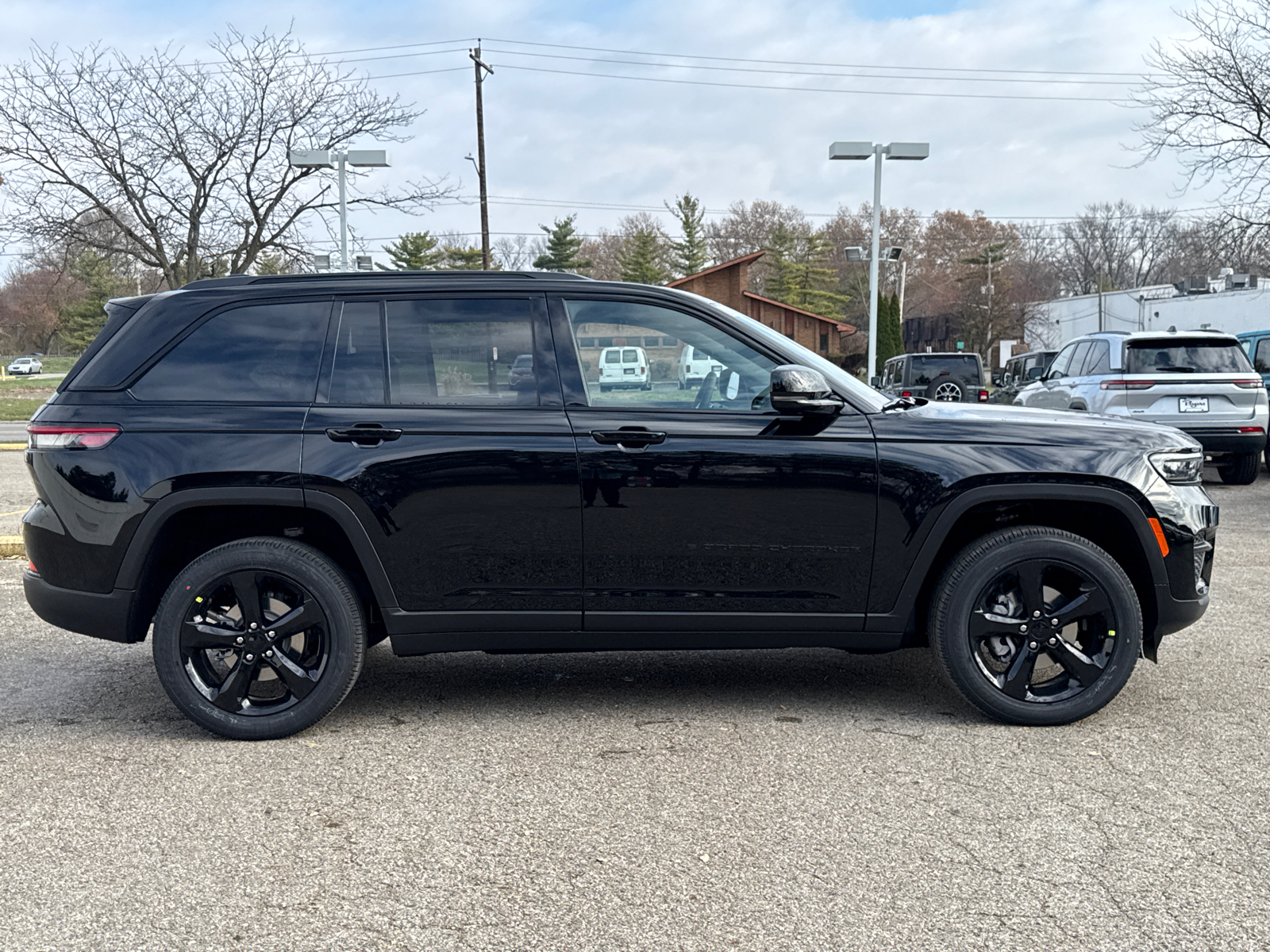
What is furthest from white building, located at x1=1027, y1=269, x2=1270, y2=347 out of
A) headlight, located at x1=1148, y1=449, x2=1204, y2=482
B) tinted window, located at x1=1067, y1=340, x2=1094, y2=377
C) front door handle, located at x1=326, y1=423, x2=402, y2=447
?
front door handle, located at x1=326, y1=423, x2=402, y2=447

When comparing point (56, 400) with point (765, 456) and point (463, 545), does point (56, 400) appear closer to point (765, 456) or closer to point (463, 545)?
point (463, 545)

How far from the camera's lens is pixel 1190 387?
12.2 meters

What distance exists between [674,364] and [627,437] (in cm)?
37

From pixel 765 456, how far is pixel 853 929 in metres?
1.93

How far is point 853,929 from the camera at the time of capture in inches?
111

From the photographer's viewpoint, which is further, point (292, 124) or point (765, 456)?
point (292, 124)

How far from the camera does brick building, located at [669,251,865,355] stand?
47469mm

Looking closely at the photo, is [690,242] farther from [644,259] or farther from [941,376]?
[941,376]

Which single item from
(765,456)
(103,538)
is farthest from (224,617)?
(765,456)

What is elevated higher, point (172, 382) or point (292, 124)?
point (292, 124)

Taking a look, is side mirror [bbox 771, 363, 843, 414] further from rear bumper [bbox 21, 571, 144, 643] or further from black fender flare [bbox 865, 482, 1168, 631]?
rear bumper [bbox 21, 571, 144, 643]

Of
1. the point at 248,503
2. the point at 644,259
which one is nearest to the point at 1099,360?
the point at 248,503

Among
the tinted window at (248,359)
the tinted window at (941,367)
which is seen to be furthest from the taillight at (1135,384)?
the tinted window at (248,359)

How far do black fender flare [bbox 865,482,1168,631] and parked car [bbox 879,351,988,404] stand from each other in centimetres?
1742
